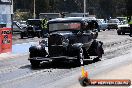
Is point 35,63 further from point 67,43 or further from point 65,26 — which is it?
point 65,26

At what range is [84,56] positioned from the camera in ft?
60.6

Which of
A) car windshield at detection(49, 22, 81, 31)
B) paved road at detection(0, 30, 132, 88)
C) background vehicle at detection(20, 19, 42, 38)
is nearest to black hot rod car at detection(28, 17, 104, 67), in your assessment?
car windshield at detection(49, 22, 81, 31)

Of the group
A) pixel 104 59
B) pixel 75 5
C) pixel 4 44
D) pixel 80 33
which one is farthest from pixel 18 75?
pixel 75 5

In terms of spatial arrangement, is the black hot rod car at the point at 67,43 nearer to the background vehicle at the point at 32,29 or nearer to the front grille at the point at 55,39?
the front grille at the point at 55,39

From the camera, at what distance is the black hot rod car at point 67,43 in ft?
55.6

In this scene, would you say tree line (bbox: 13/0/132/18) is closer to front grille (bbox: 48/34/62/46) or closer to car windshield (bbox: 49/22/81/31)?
car windshield (bbox: 49/22/81/31)

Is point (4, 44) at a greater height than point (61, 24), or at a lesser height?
lesser

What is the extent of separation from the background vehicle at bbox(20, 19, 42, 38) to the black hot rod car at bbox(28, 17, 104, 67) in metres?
22.3

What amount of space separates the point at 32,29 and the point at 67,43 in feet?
79.8

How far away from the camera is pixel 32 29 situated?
41.1 metres

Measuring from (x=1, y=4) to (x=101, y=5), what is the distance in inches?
2878

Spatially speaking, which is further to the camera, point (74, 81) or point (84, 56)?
point (84, 56)

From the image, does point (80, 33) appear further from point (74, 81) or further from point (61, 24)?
point (74, 81)

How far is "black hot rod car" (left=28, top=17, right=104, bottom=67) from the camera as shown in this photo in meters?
16.9
